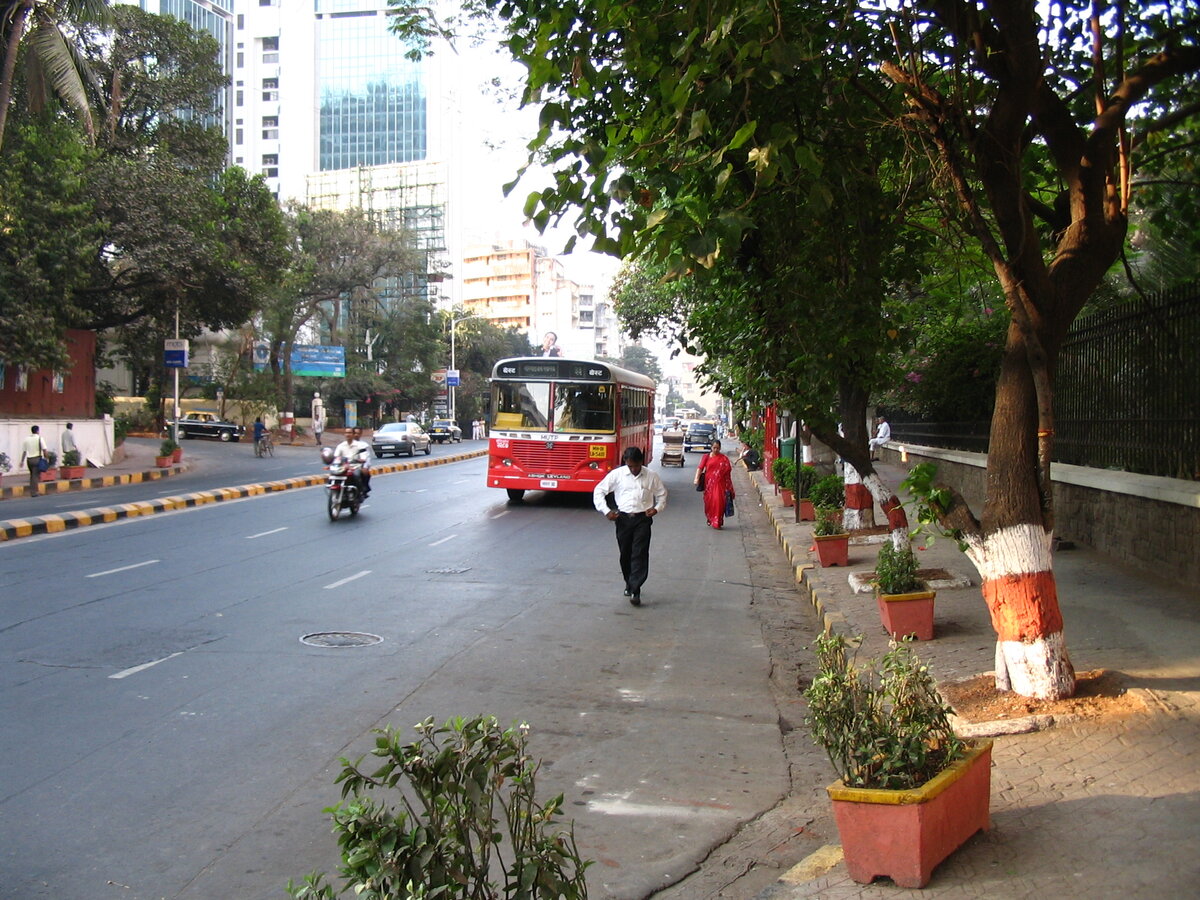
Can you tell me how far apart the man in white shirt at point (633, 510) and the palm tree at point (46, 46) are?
17829 mm

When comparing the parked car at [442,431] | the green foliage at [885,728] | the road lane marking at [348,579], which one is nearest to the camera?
the green foliage at [885,728]

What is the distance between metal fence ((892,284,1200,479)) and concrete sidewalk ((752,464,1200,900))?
1465mm

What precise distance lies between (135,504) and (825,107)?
58.5 feet

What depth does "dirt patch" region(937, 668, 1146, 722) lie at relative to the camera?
587 cm

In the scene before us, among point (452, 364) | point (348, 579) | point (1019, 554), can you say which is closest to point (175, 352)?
point (348, 579)

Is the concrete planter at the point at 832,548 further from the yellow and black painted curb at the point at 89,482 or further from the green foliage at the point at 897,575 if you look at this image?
the yellow and black painted curb at the point at 89,482

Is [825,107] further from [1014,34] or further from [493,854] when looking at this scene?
[493,854]

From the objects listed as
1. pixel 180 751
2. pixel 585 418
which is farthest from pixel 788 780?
pixel 585 418

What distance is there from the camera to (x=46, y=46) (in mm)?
21969

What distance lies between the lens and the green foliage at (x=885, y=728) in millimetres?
4117

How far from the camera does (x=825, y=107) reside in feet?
31.2

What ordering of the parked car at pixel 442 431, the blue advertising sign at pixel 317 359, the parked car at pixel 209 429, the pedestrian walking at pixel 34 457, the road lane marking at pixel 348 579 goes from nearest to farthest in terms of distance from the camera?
the road lane marking at pixel 348 579
the pedestrian walking at pixel 34 457
the parked car at pixel 209 429
the blue advertising sign at pixel 317 359
the parked car at pixel 442 431

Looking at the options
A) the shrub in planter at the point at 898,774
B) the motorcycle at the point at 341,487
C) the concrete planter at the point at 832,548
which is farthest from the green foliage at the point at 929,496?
the motorcycle at the point at 341,487

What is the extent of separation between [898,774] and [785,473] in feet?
61.0
